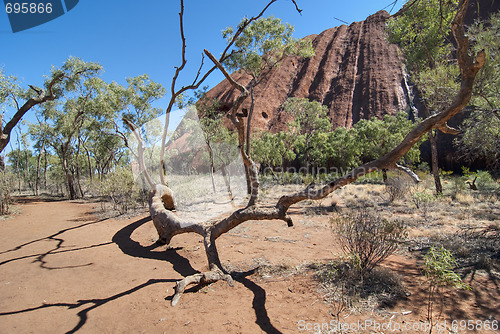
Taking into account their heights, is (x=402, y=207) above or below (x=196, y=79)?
below

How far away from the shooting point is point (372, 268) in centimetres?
398

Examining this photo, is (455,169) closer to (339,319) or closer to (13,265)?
(339,319)

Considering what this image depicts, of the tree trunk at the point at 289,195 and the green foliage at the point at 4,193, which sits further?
the green foliage at the point at 4,193

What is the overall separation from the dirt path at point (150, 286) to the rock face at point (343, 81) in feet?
131

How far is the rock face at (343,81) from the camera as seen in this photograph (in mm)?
44688

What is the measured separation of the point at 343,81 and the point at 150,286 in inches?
2131

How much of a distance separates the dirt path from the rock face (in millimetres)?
39912

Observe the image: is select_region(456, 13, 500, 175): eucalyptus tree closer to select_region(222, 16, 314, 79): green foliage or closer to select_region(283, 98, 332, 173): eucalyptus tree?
select_region(222, 16, 314, 79): green foliage

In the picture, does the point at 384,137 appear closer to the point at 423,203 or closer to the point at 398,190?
the point at 398,190

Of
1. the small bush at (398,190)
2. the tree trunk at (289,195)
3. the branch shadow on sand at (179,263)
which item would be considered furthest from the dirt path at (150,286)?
the small bush at (398,190)

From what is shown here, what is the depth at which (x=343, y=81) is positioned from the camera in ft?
166

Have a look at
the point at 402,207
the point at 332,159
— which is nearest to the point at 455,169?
the point at 332,159

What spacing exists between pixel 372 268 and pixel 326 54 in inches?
2472

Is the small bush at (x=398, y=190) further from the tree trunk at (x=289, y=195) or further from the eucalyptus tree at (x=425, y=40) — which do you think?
the tree trunk at (x=289, y=195)
